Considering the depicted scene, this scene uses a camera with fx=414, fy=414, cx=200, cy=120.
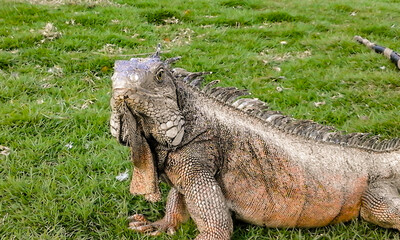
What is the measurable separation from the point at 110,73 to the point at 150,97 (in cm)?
382

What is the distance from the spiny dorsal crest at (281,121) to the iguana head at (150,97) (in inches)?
14.8

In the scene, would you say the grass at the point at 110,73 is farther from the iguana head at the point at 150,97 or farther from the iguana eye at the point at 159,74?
the iguana eye at the point at 159,74

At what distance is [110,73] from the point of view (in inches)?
235

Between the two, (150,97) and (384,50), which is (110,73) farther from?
(384,50)

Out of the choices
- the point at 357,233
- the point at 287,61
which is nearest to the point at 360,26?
the point at 287,61

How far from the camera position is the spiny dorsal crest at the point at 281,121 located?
2.91 meters

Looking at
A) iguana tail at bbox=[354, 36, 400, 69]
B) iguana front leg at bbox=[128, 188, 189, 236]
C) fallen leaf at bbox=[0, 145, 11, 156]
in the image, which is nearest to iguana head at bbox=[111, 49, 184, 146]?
iguana front leg at bbox=[128, 188, 189, 236]

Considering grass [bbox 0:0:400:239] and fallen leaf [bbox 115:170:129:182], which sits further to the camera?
fallen leaf [bbox 115:170:129:182]

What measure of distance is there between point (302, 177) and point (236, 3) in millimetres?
7753

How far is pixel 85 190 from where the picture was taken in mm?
3443

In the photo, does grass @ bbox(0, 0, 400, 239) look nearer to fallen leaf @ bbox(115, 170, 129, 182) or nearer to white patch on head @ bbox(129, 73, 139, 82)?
fallen leaf @ bbox(115, 170, 129, 182)

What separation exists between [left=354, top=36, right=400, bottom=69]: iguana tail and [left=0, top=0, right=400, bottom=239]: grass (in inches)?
3.9

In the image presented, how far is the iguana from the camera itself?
8.01 feet

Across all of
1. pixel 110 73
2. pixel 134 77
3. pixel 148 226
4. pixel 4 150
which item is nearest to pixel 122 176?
pixel 148 226
